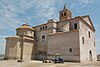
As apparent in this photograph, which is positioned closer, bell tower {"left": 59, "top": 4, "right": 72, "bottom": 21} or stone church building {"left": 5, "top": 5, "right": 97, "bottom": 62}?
stone church building {"left": 5, "top": 5, "right": 97, "bottom": 62}

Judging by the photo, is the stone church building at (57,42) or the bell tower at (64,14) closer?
the stone church building at (57,42)

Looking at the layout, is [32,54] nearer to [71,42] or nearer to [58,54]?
[58,54]

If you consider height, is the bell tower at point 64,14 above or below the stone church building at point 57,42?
above

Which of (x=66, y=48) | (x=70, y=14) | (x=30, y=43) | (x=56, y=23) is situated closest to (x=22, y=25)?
(x=30, y=43)

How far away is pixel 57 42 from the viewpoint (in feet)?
92.7

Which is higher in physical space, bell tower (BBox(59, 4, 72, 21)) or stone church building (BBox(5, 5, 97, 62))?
bell tower (BBox(59, 4, 72, 21))

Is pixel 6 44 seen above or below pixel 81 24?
below

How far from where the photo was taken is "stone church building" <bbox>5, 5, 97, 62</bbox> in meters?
25.6

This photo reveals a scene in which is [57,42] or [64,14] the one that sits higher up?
[64,14]

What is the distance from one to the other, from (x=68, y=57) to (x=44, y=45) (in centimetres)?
1028

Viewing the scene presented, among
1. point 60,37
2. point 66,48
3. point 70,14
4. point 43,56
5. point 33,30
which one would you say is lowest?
point 43,56

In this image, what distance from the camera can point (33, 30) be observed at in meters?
38.8

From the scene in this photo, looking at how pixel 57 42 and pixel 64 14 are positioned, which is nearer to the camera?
pixel 57 42

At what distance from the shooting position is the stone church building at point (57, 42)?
1008 inches
